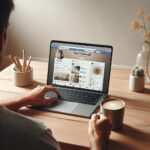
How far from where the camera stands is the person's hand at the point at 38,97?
1482mm

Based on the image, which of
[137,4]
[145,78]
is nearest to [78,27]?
[137,4]

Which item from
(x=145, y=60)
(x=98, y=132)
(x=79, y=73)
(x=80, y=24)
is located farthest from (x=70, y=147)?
(x=80, y=24)

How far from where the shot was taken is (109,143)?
1.21 m

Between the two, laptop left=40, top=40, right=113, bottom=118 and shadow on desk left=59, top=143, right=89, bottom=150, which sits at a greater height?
laptop left=40, top=40, right=113, bottom=118

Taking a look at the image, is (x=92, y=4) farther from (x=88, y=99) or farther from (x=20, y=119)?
(x=20, y=119)

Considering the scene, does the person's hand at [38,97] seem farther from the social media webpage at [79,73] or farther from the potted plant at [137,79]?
the potted plant at [137,79]

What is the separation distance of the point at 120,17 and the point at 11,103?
5.77 ft

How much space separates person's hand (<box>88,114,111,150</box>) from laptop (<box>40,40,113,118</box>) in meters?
0.26

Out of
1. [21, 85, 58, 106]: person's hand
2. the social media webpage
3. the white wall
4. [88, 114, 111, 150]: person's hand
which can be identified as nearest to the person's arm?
[21, 85, 58, 106]: person's hand

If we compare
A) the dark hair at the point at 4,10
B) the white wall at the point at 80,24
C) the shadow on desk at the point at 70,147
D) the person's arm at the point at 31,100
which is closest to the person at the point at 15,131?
the dark hair at the point at 4,10

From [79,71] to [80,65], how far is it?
0.10ft

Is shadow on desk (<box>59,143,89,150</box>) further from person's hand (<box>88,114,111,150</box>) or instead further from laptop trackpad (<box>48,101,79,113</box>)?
laptop trackpad (<box>48,101,79,113</box>)

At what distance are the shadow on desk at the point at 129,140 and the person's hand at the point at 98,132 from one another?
0.03 meters

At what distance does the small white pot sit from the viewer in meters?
1.61
